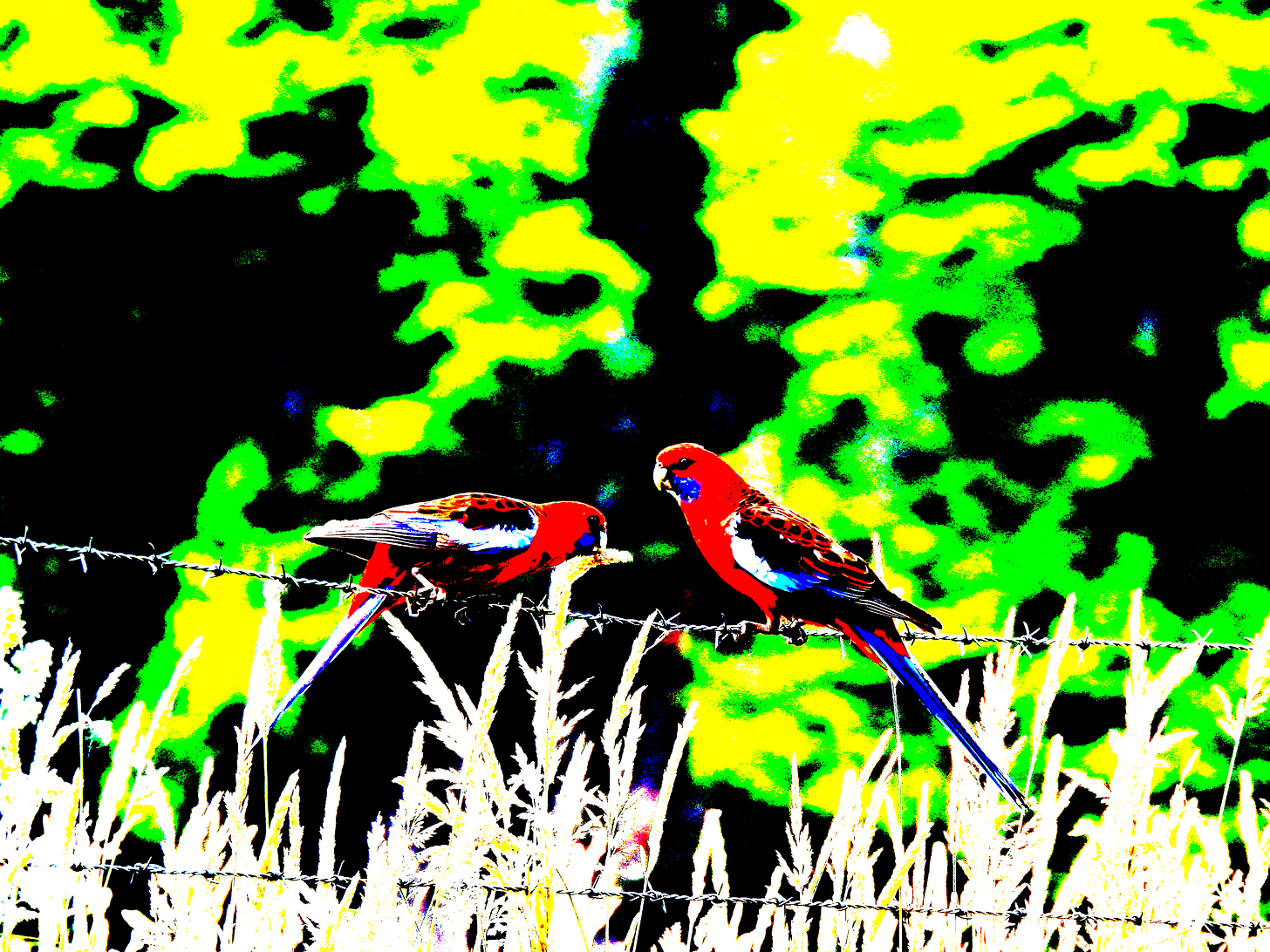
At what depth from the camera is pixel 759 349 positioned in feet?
10.3

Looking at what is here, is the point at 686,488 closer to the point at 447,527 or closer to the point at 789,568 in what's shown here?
the point at 789,568

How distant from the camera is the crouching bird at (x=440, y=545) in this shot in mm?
2164

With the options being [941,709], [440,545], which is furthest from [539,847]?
[440,545]

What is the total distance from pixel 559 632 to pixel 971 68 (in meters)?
2.68

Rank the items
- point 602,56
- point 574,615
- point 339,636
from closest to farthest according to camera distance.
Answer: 1. point 574,615
2. point 339,636
3. point 602,56

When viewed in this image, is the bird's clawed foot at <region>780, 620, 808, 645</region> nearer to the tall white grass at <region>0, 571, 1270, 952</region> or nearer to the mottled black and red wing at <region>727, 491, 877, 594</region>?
the mottled black and red wing at <region>727, 491, 877, 594</region>

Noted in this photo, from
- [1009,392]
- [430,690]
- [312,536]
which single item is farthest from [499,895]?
[1009,392]

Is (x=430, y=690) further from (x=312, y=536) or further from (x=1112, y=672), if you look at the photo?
(x=1112, y=672)

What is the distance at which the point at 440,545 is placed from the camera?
2.18 meters

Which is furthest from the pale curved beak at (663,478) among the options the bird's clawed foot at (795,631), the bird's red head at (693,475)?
the bird's clawed foot at (795,631)

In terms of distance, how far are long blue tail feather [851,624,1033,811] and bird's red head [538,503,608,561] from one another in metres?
0.59

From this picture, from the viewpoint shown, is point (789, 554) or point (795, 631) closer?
point (789, 554)

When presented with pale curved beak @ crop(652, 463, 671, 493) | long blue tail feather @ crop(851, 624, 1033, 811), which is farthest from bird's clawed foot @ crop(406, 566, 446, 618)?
long blue tail feather @ crop(851, 624, 1033, 811)

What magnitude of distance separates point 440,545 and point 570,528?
30cm
